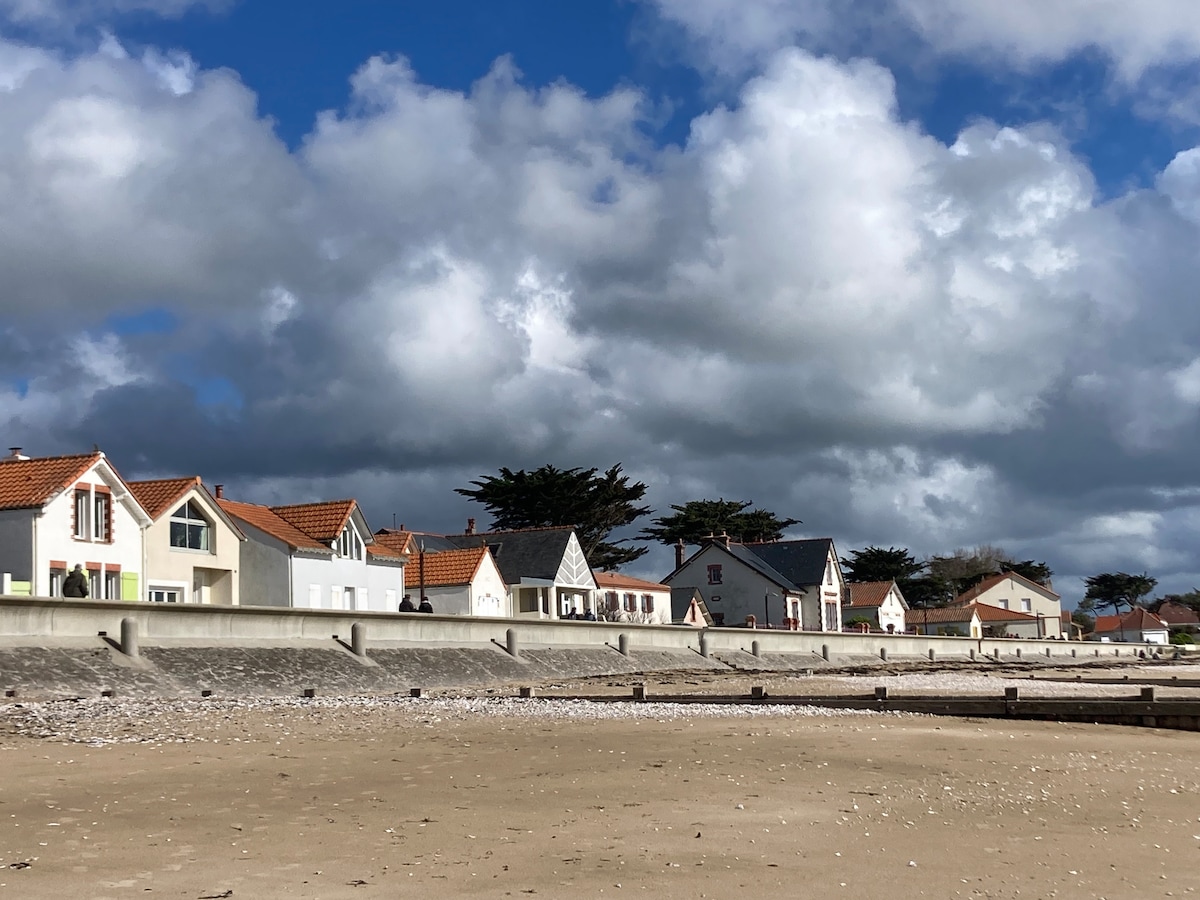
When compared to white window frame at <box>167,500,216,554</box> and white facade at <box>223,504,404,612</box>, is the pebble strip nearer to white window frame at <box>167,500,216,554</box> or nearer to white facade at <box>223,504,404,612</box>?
white window frame at <box>167,500,216,554</box>

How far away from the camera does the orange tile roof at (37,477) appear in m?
42.5

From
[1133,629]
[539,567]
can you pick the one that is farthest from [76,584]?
[1133,629]

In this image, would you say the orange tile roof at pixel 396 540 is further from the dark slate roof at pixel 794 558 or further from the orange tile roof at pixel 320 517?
the dark slate roof at pixel 794 558

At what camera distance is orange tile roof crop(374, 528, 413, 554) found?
68.0 meters

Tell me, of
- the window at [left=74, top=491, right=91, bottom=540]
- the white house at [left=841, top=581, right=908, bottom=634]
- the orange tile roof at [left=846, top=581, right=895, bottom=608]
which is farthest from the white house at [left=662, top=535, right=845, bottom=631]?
the window at [left=74, top=491, right=91, bottom=540]

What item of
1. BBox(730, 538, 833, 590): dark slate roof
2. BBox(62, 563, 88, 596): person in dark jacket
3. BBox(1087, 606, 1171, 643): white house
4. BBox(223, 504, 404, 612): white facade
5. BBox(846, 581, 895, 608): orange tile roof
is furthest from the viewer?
BBox(1087, 606, 1171, 643): white house

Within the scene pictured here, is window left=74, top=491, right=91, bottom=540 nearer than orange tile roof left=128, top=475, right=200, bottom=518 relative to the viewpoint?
Yes

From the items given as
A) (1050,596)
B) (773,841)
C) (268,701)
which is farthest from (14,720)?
(1050,596)

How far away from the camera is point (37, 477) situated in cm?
4406

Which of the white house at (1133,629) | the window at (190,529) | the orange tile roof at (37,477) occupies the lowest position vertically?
the white house at (1133,629)

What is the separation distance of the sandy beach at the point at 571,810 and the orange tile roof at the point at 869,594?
9788 cm

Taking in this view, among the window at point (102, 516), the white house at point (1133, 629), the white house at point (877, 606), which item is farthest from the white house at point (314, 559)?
the white house at point (1133, 629)

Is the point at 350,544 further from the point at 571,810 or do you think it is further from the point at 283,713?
the point at 571,810

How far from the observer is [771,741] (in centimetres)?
1703
